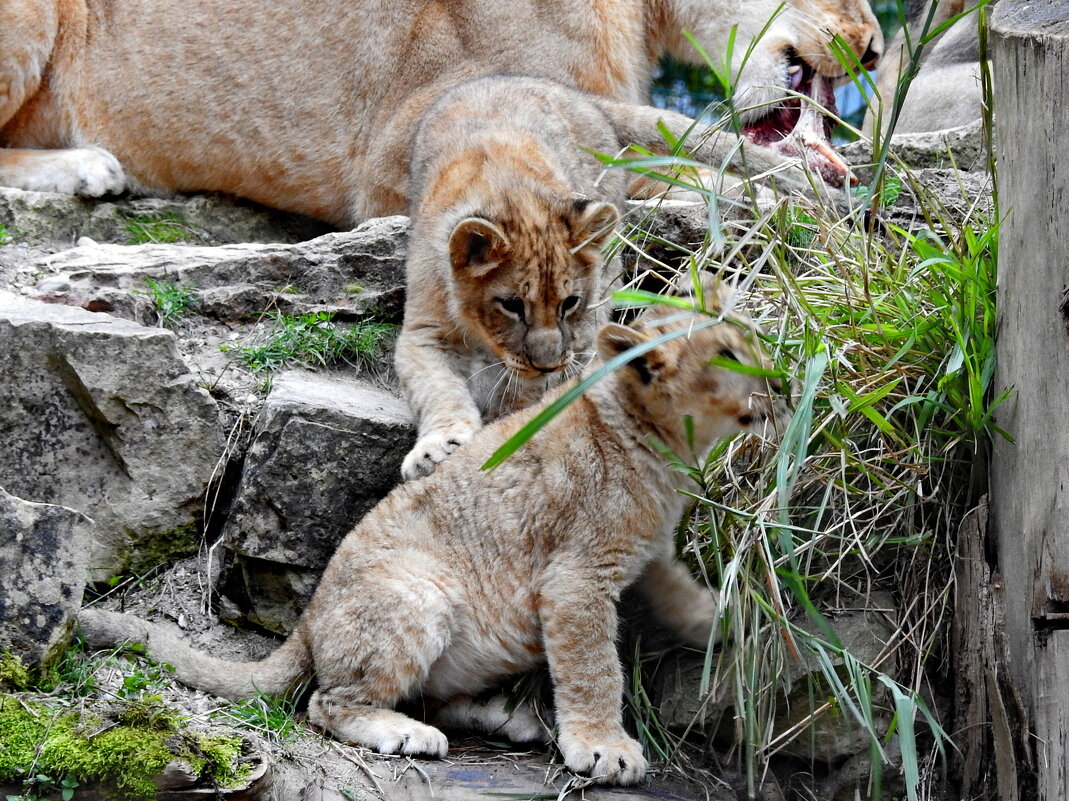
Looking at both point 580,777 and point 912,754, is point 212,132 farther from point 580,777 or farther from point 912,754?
point 912,754

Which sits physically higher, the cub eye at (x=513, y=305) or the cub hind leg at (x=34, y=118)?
the cub hind leg at (x=34, y=118)

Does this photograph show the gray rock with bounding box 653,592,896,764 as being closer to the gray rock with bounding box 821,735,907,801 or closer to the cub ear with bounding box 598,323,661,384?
the gray rock with bounding box 821,735,907,801

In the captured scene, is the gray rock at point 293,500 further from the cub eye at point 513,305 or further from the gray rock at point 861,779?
the gray rock at point 861,779

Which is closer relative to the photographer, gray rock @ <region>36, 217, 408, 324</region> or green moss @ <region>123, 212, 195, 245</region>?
gray rock @ <region>36, 217, 408, 324</region>

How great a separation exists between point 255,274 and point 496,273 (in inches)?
56.1

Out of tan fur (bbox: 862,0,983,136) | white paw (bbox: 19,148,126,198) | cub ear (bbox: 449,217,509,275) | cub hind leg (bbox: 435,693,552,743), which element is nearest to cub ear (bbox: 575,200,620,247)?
cub ear (bbox: 449,217,509,275)

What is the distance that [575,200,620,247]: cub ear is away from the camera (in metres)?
5.40

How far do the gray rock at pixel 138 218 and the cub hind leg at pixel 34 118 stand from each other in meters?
0.13

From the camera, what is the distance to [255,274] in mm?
6176

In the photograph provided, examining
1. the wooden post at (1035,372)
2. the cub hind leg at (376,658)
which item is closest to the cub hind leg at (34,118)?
the cub hind leg at (376,658)

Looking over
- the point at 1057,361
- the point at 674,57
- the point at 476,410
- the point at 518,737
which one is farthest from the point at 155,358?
the point at 674,57

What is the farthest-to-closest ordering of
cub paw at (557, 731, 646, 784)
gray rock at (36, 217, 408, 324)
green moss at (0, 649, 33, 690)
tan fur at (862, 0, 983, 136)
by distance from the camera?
tan fur at (862, 0, 983, 136) → gray rock at (36, 217, 408, 324) → cub paw at (557, 731, 646, 784) → green moss at (0, 649, 33, 690)

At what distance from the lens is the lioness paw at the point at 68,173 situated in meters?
7.12

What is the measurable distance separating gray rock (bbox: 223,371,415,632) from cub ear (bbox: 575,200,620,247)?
4.12ft
